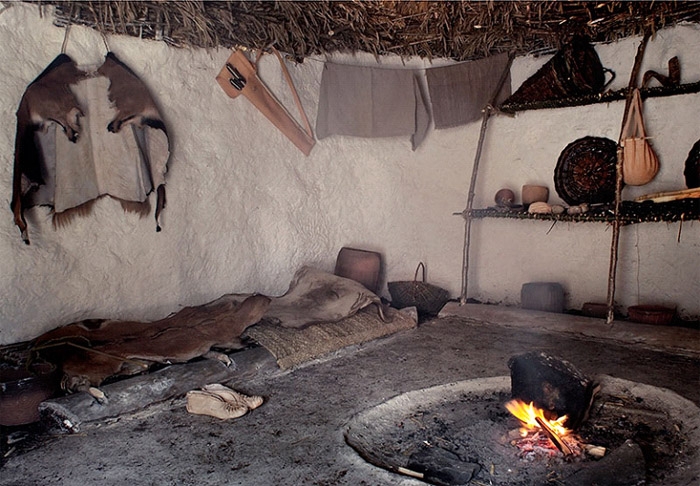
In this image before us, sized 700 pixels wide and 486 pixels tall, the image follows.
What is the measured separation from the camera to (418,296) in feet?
15.0

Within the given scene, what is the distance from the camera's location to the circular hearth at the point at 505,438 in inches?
79.0

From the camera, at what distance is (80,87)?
325 cm

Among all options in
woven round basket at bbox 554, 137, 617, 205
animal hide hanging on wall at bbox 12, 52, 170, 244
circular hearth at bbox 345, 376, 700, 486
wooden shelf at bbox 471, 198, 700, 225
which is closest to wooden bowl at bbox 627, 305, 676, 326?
wooden shelf at bbox 471, 198, 700, 225

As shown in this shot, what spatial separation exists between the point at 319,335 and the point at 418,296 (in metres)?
1.25

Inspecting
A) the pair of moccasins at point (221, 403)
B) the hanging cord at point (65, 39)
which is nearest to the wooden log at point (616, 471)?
A: the pair of moccasins at point (221, 403)

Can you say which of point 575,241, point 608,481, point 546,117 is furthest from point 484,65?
point 608,481

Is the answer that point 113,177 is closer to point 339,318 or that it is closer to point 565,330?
point 339,318

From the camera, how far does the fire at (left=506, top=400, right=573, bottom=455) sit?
219 centimetres

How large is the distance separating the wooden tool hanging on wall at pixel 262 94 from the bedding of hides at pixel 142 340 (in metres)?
1.49

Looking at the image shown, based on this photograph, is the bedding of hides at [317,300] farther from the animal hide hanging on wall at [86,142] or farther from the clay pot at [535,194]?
the clay pot at [535,194]

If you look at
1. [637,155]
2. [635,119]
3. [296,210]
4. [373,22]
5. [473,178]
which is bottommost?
[296,210]

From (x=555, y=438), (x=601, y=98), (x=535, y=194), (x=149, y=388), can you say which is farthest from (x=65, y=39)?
(x=601, y=98)

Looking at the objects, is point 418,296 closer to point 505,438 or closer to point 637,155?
point 637,155

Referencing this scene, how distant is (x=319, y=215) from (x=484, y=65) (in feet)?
6.44
